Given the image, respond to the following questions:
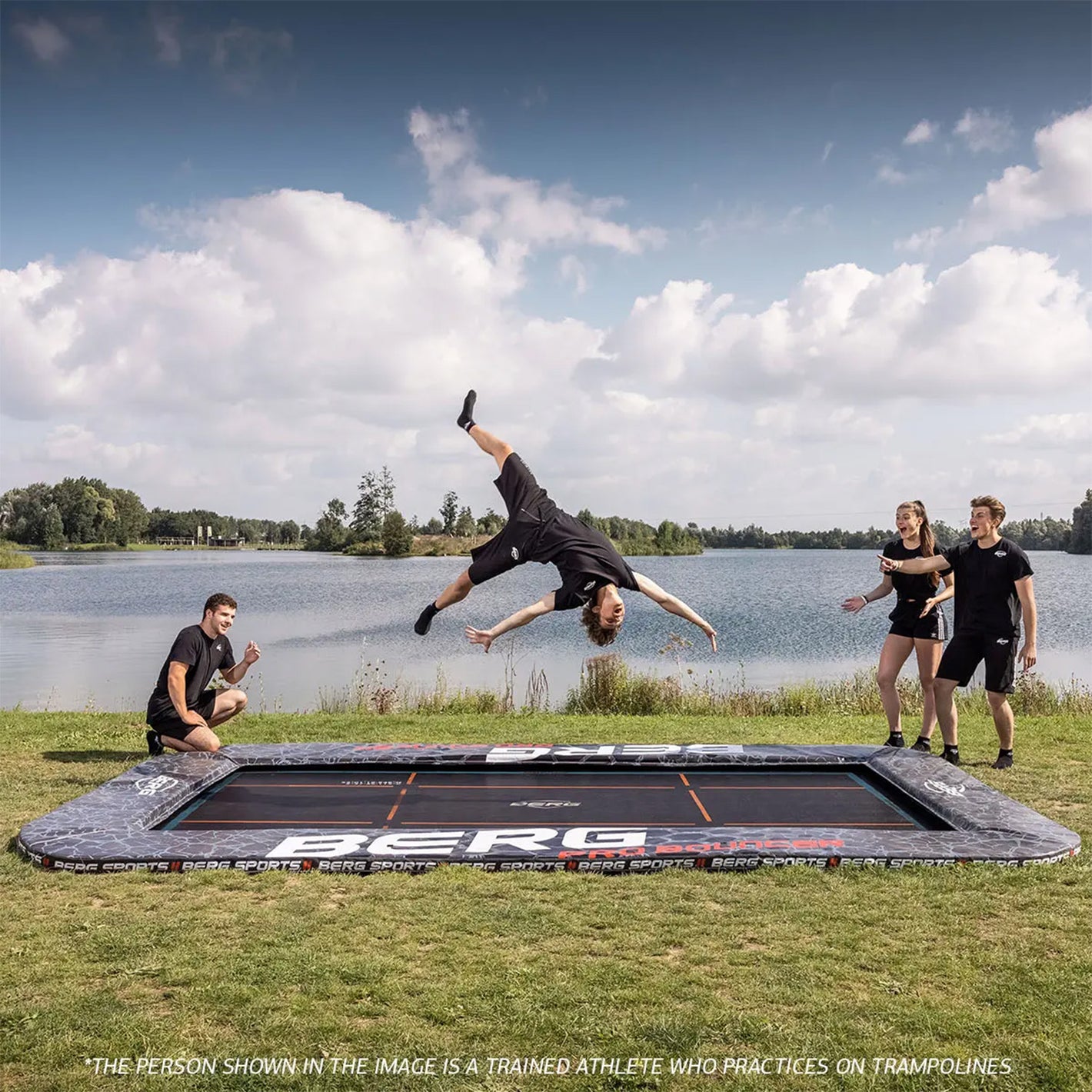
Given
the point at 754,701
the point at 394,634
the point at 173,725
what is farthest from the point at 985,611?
the point at 394,634

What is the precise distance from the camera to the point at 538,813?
5887 millimetres

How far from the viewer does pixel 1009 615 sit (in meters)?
7.14

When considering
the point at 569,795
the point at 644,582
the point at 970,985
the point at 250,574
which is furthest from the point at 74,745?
the point at 250,574

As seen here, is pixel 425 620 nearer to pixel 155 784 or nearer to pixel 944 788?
pixel 155 784

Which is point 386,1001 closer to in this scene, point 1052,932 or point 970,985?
point 970,985

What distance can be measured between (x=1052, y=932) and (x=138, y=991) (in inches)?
147

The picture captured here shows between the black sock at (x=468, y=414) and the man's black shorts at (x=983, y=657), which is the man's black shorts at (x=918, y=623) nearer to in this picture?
the man's black shorts at (x=983, y=657)

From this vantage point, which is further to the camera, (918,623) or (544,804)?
(918,623)

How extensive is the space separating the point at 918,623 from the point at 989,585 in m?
0.61

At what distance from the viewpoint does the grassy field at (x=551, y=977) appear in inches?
118

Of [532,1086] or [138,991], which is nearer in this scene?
[532,1086]

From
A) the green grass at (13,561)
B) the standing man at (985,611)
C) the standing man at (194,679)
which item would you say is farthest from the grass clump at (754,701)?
the green grass at (13,561)

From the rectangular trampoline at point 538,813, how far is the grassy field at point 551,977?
164 millimetres

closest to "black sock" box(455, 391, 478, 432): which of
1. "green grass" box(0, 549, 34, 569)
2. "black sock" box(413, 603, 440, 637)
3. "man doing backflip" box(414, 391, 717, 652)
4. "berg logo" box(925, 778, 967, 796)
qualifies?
"man doing backflip" box(414, 391, 717, 652)
